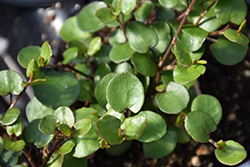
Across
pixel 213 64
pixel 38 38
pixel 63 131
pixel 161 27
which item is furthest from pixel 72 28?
pixel 213 64

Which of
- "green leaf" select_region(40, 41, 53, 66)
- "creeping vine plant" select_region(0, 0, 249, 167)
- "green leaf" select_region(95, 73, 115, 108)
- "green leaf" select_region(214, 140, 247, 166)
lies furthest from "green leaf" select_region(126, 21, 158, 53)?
"green leaf" select_region(214, 140, 247, 166)

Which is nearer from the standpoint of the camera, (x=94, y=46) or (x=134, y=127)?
(x=134, y=127)

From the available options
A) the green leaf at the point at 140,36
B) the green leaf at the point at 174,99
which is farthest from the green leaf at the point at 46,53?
the green leaf at the point at 174,99

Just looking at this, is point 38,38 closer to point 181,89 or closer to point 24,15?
point 24,15

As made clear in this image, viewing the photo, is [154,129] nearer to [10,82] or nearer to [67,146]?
[67,146]

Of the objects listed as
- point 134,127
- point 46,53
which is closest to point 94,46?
point 46,53

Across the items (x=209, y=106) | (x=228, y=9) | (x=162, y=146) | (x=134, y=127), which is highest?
(x=228, y=9)

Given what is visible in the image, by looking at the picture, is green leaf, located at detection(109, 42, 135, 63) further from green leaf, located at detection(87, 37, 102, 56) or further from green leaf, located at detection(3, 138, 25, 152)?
green leaf, located at detection(3, 138, 25, 152)
